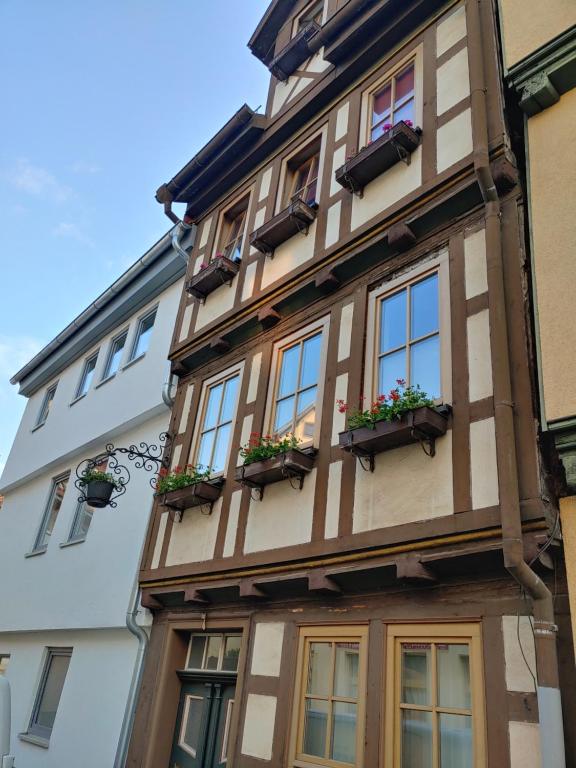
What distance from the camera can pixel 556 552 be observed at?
403 centimetres

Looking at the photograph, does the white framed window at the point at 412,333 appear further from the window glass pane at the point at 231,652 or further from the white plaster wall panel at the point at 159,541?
the white plaster wall panel at the point at 159,541

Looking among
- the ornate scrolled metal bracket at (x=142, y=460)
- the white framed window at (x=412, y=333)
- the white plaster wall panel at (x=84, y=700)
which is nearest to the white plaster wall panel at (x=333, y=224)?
the white framed window at (x=412, y=333)

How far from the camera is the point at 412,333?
571cm

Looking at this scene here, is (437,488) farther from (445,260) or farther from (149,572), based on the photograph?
(149,572)

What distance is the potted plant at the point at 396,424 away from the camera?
4812mm

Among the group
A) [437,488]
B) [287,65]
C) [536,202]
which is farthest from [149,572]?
[287,65]

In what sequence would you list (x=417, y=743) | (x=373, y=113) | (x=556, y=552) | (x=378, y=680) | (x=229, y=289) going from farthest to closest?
(x=229, y=289) → (x=373, y=113) → (x=378, y=680) → (x=417, y=743) → (x=556, y=552)

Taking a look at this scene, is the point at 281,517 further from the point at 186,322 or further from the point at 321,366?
the point at 186,322

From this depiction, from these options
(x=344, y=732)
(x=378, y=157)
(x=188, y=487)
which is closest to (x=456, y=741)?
(x=344, y=732)

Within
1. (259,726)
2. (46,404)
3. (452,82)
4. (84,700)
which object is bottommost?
(259,726)

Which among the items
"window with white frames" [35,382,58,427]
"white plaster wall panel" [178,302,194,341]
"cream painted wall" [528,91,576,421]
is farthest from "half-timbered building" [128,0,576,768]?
"window with white frames" [35,382,58,427]

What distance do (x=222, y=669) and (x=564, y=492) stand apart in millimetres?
4172

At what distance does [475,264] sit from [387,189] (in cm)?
169

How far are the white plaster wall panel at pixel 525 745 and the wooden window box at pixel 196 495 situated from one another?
393 cm
